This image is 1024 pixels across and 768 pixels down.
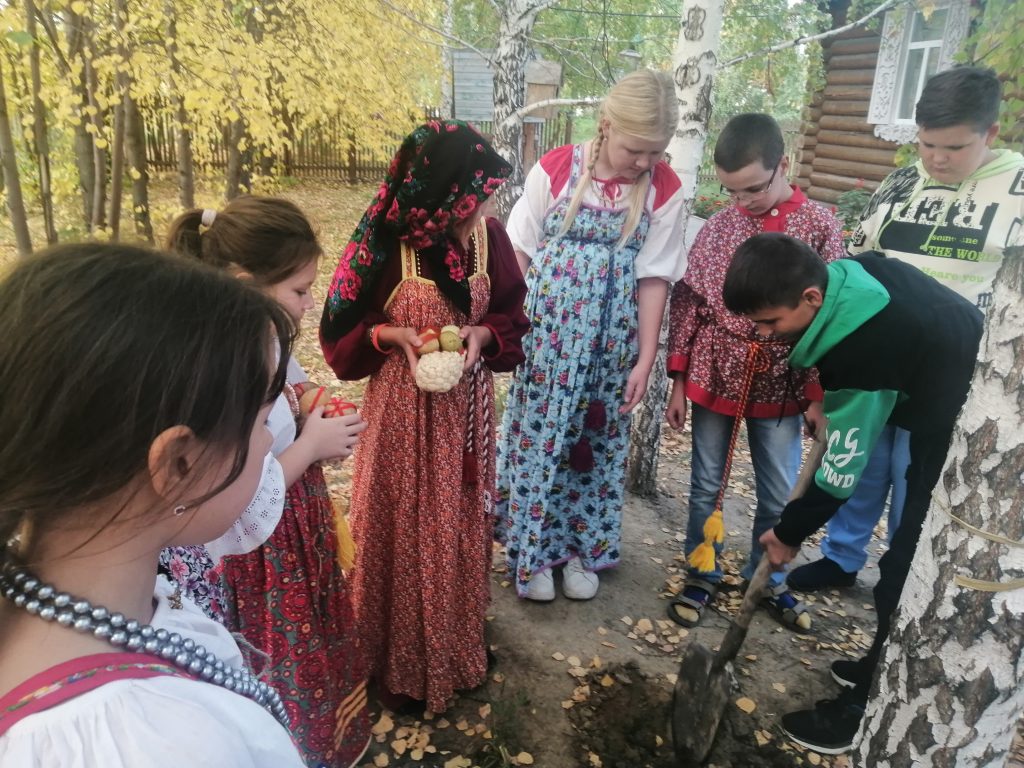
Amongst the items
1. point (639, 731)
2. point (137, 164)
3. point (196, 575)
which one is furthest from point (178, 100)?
point (639, 731)

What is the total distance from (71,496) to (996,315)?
5.43 ft

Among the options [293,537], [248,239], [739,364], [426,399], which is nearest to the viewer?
[248,239]

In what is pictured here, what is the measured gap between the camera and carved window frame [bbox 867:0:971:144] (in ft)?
28.9

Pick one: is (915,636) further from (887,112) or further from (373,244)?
(887,112)

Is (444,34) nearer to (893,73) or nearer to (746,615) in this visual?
(746,615)

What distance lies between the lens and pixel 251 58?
5.35 metres

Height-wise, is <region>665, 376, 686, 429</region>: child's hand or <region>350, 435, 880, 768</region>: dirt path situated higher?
<region>665, 376, 686, 429</region>: child's hand

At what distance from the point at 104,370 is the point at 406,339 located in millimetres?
1395

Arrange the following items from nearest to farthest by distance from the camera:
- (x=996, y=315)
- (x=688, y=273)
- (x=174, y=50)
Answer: (x=996, y=315)
(x=688, y=273)
(x=174, y=50)

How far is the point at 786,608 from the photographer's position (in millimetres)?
3037

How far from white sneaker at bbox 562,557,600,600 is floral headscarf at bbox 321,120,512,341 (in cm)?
154

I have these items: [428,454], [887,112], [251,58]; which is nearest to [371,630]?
[428,454]

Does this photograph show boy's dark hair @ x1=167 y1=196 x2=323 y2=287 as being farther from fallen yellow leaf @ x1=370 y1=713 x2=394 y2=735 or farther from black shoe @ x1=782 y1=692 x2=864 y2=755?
black shoe @ x1=782 y1=692 x2=864 y2=755

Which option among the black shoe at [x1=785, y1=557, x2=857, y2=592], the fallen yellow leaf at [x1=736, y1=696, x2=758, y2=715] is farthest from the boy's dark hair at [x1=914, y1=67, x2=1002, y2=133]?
the fallen yellow leaf at [x1=736, y1=696, x2=758, y2=715]
